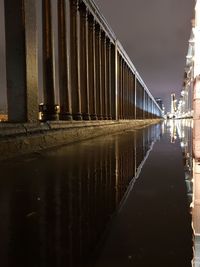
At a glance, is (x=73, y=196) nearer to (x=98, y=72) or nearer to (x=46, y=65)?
(x=46, y=65)

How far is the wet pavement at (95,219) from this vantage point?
189 centimetres

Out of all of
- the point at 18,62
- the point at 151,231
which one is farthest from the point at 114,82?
the point at 151,231

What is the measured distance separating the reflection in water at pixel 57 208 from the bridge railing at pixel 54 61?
308 cm

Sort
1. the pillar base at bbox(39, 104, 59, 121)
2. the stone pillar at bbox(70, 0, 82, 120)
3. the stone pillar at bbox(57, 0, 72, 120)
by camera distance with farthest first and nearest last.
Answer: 1. the stone pillar at bbox(70, 0, 82, 120)
2. the stone pillar at bbox(57, 0, 72, 120)
3. the pillar base at bbox(39, 104, 59, 121)

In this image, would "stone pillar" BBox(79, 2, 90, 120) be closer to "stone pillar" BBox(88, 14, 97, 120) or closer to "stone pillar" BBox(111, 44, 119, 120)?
"stone pillar" BBox(88, 14, 97, 120)

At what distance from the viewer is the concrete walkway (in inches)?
72.4

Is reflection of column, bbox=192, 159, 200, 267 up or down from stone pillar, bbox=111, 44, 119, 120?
down

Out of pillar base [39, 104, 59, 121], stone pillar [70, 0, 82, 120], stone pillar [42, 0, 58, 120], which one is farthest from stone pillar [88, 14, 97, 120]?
pillar base [39, 104, 59, 121]

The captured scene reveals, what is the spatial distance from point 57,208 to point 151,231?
3.08ft

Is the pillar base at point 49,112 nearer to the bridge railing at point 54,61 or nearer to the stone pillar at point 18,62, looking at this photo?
the bridge railing at point 54,61

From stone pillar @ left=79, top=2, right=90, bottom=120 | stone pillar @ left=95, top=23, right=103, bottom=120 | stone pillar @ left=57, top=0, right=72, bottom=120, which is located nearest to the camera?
stone pillar @ left=57, top=0, right=72, bottom=120

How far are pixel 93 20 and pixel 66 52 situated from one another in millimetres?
6588

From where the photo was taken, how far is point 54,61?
1174cm

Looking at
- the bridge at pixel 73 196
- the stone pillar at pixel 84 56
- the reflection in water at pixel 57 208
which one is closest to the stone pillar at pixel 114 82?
the stone pillar at pixel 84 56
